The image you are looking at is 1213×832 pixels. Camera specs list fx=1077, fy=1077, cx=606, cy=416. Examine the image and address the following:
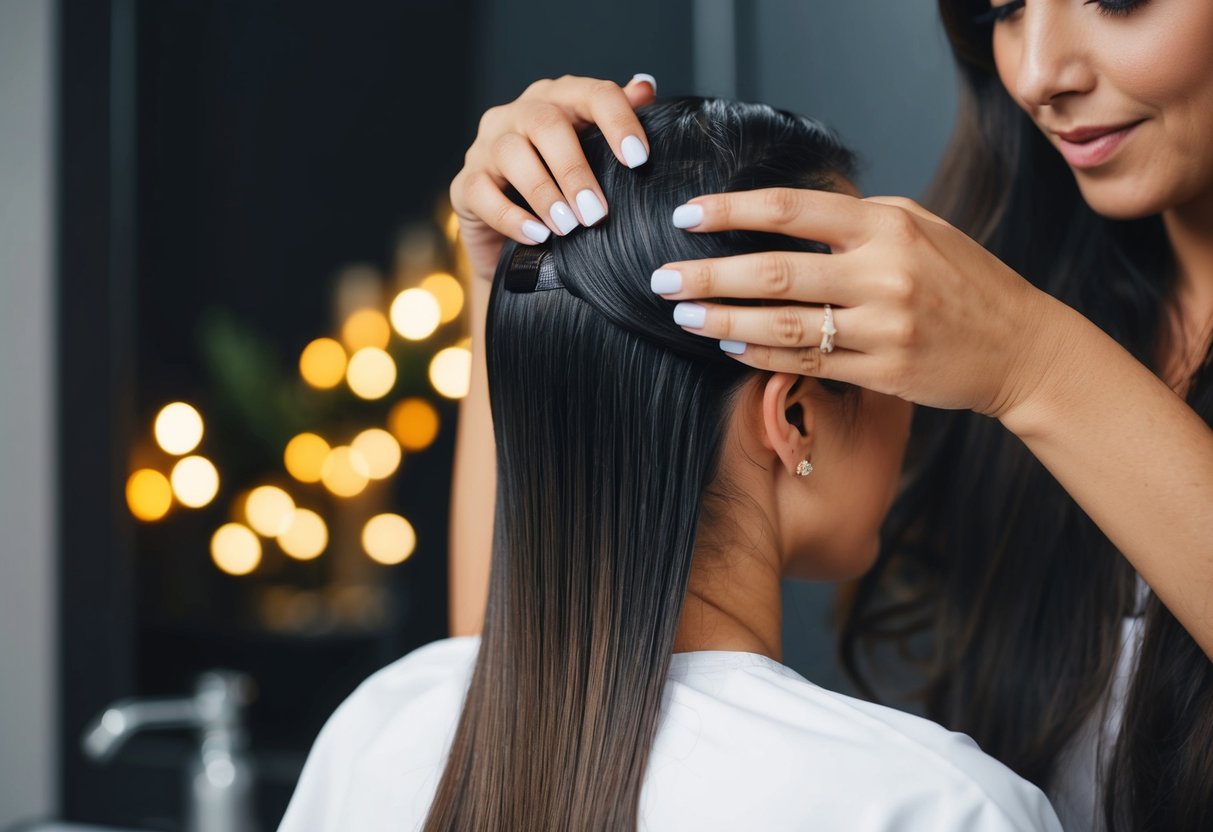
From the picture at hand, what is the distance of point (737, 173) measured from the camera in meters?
0.76

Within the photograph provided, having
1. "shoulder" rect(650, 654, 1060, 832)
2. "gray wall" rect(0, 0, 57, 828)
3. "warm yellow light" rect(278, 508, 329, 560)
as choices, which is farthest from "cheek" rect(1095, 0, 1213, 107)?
"gray wall" rect(0, 0, 57, 828)

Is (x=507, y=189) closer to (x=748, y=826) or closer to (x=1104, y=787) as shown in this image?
(x=748, y=826)

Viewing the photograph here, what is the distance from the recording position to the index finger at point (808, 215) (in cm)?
64

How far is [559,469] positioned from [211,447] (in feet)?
3.43

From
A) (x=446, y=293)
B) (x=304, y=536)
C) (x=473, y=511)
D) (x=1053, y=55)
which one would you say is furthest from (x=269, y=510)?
(x=1053, y=55)

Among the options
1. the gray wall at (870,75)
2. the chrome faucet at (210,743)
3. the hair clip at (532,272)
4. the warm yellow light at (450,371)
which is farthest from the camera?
the warm yellow light at (450,371)

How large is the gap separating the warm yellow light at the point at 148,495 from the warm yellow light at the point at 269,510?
0.13 m

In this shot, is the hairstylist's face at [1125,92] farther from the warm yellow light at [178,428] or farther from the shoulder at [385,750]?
the warm yellow light at [178,428]

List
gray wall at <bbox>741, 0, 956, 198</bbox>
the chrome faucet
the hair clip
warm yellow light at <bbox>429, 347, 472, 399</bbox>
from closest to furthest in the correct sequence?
the hair clip → gray wall at <bbox>741, 0, 956, 198</bbox> → the chrome faucet → warm yellow light at <bbox>429, 347, 472, 399</bbox>

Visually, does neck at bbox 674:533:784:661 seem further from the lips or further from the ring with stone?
the lips

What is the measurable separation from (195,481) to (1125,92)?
1.36m

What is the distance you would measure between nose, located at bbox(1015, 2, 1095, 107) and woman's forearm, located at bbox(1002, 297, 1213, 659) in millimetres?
311

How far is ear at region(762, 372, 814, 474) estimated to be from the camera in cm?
76

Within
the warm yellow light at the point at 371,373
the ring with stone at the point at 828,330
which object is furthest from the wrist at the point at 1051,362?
the warm yellow light at the point at 371,373
